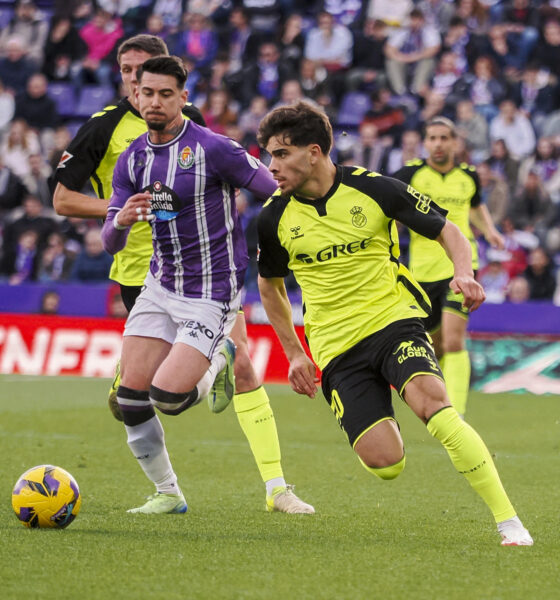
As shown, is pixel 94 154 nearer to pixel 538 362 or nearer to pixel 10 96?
pixel 538 362

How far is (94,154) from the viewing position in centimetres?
664

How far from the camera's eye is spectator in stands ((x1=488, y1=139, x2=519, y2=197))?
54.3 feet

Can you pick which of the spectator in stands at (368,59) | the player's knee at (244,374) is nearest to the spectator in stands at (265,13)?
the spectator in stands at (368,59)

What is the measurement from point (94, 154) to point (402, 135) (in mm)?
10965

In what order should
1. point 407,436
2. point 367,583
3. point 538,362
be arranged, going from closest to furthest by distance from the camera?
point 367,583, point 407,436, point 538,362

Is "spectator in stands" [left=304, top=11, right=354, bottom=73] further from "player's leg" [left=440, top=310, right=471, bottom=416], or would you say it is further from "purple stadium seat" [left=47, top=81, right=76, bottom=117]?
"player's leg" [left=440, top=310, right=471, bottom=416]

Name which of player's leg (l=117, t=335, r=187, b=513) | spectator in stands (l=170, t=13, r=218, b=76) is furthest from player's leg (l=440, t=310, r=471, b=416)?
spectator in stands (l=170, t=13, r=218, b=76)

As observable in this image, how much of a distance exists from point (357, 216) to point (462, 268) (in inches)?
25.6

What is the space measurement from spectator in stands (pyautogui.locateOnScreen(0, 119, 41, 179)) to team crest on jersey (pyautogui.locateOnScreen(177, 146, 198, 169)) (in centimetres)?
1344

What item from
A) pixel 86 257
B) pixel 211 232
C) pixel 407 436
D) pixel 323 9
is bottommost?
pixel 86 257

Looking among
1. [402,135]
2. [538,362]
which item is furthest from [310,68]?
[538,362]

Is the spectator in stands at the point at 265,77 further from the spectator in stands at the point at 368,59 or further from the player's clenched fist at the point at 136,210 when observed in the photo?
the player's clenched fist at the point at 136,210

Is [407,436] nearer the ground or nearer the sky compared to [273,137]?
nearer the ground

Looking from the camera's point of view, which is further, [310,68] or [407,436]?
[310,68]
